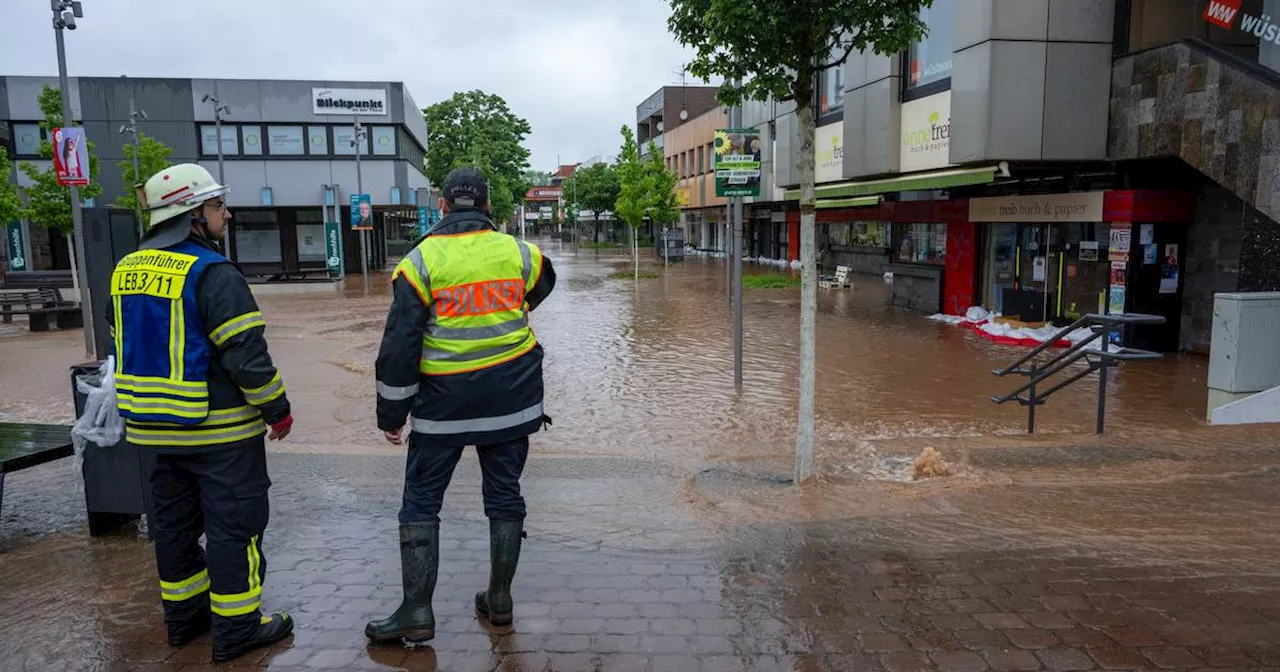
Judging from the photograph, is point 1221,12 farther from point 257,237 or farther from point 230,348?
point 257,237

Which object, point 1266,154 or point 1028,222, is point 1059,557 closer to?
point 1266,154

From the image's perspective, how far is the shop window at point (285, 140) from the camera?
1320 inches

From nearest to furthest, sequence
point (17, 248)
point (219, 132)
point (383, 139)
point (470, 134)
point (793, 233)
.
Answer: point (219, 132) → point (17, 248) → point (383, 139) → point (793, 233) → point (470, 134)

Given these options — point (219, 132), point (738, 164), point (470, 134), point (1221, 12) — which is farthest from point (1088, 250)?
point (470, 134)

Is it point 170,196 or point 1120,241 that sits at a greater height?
point 170,196

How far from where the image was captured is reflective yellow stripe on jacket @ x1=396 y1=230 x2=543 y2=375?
11.6ft

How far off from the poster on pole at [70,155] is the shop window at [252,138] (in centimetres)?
2132

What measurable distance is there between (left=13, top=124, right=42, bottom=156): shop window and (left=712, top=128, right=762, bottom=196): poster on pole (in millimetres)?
32891

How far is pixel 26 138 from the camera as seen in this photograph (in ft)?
107

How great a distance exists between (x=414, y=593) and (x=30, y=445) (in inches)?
119

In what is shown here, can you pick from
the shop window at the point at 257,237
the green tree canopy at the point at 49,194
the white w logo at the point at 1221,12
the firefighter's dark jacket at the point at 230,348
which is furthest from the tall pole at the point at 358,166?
the firefighter's dark jacket at the point at 230,348

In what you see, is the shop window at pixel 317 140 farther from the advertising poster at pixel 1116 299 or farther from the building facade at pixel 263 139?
the advertising poster at pixel 1116 299

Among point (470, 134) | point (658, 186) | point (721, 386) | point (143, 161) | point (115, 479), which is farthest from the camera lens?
point (470, 134)

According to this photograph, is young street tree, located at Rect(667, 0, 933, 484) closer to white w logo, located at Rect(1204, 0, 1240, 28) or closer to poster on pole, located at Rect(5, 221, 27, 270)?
white w logo, located at Rect(1204, 0, 1240, 28)
